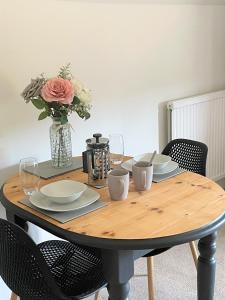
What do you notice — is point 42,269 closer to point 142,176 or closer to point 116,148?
point 142,176

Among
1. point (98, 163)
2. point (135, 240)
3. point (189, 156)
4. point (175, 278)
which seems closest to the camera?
point (135, 240)

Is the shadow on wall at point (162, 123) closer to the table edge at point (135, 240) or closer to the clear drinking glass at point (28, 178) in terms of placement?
the clear drinking glass at point (28, 178)

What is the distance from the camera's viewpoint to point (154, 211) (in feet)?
4.68

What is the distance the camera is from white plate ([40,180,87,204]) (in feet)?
4.76

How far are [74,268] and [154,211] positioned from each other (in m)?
0.43

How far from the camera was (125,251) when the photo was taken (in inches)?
50.8

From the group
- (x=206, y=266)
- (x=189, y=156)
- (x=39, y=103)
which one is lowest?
(x=206, y=266)

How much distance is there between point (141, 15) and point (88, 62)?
0.54m

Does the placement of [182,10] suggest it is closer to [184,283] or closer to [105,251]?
[184,283]

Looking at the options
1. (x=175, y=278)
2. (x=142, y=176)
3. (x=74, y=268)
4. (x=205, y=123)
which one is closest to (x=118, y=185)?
(x=142, y=176)

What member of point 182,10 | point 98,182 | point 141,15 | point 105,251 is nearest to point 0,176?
point 98,182

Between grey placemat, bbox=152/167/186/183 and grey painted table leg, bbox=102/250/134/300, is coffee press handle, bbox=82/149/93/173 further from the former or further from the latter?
grey painted table leg, bbox=102/250/134/300

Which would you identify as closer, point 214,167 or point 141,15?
point 141,15

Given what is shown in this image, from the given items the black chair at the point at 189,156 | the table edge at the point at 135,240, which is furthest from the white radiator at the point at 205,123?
the table edge at the point at 135,240
